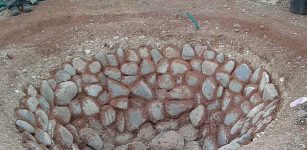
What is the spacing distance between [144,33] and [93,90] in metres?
1.17

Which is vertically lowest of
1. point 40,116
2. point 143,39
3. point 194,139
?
point 194,139

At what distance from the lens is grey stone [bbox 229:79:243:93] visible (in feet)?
23.1

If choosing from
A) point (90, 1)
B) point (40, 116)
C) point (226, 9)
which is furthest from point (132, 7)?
point (40, 116)

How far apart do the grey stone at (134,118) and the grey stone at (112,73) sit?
55 cm

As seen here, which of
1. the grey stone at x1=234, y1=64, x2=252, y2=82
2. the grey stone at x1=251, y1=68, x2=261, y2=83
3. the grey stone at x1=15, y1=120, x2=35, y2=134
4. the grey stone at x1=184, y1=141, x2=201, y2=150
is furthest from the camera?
the grey stone at x1=184, y1=141, x2=201, y2=150

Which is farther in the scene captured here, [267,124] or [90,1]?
[90,1]

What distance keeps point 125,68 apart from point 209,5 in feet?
5.74

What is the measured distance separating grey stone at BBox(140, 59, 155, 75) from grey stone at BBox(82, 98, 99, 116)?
2.81 ft

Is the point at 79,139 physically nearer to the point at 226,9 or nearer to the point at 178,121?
the point at 178,121

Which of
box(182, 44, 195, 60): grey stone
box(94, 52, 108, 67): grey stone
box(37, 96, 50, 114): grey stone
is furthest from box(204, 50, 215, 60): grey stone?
box(37, 96, 50, 114): grey stone

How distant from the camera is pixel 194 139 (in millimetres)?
7512

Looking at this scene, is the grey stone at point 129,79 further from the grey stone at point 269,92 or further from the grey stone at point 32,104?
the grey stone at point 269,92

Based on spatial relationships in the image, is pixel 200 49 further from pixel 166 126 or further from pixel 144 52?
pixel 166 126

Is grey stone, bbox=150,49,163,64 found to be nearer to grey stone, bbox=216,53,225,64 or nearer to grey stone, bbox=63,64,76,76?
grey stone, bbox=216,53,225,64
